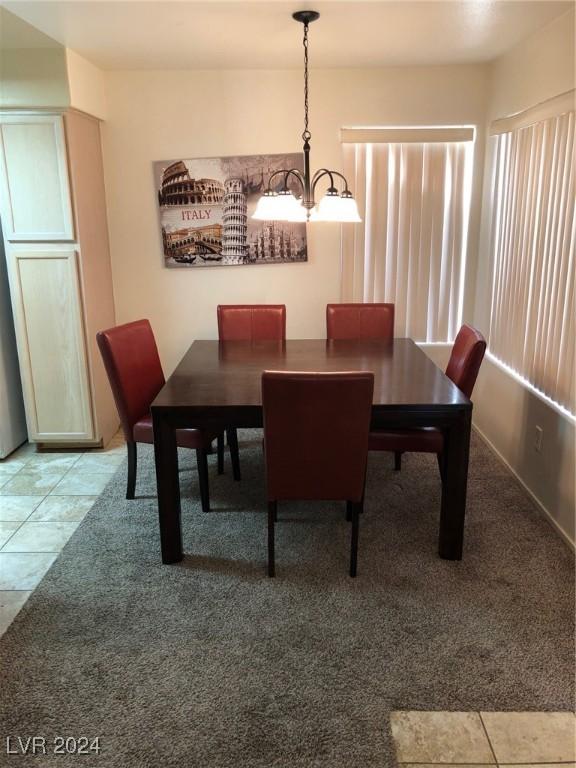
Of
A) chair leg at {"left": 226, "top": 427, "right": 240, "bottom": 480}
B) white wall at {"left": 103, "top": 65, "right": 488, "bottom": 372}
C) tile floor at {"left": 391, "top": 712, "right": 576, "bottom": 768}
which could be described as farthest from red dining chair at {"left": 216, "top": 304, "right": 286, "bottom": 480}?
tile floor at {"left": 391, "top": 712, "right": 576, "bottom": 768}

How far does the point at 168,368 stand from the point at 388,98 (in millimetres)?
2387

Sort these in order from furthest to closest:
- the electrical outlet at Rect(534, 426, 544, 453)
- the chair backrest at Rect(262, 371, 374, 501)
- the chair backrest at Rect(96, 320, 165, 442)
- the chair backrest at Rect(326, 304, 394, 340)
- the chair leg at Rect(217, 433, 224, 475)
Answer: the chair backrest at Rect(326, 304, 394, 340) < the chair leg at Rect(217, 433, 224, 475) < the electrical outlet at Rect(534, 426, 544, 453) < the chair backrest at Rect(96, 320, 165, 442) < the chair backrest at Rect(262, 371, 374, 501)

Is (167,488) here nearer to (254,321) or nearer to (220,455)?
(220,455)

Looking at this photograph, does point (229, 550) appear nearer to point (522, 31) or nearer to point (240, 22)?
point (240, 22)

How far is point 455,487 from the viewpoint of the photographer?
94.8 inches

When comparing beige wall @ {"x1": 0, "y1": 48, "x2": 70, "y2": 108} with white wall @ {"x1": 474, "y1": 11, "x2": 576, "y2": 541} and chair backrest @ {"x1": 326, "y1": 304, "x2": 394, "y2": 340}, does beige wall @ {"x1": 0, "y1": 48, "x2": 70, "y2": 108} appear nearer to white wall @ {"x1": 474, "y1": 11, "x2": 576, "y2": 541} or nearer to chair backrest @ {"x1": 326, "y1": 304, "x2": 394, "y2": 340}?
chair backrest @ {"x1": 326, "y1": 304, "x2": 394, "y2": 340}

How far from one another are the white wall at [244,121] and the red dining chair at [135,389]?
3.55 ft

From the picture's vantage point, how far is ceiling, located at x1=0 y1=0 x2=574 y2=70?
8.36 ft

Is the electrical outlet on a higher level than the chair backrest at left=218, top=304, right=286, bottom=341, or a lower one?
lower

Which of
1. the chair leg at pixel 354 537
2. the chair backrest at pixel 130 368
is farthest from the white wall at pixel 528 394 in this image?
the chair backrest at pixel 130 368

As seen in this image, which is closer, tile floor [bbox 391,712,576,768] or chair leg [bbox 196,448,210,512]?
tile floor [bbox 391,712,576,768]

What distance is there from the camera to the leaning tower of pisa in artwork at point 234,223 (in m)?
3.81

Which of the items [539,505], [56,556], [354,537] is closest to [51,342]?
[56,556]

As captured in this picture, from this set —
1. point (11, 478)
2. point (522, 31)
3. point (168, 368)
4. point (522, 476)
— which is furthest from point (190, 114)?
point (522, 476)
